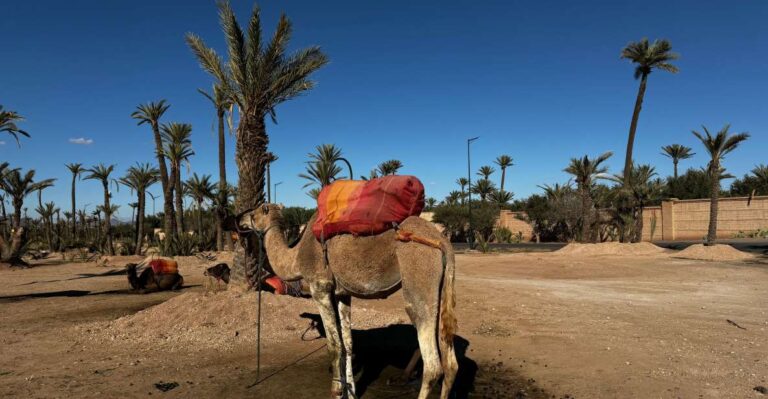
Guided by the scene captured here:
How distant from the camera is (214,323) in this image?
357 inches

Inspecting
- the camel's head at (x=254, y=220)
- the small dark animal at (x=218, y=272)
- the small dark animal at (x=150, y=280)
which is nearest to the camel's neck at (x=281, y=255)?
the camel's head at (x=254, y=220)

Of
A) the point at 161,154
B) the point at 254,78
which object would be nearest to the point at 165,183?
the point at 161,154

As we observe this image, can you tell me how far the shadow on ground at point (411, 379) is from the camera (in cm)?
590

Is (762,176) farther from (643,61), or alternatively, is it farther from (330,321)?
(330,321)

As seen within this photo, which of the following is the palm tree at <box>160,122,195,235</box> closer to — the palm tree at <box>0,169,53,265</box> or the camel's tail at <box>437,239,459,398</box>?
the palm tree at <box>0,169,53,265</box>

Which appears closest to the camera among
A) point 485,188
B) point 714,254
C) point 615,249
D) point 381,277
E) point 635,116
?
point 381,277

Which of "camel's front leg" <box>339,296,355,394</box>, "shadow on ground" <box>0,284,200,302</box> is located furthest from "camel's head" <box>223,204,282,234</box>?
"shadow on ground" <box>0,284,200,302</box>

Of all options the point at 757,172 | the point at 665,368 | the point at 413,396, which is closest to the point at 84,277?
the point at 413,396

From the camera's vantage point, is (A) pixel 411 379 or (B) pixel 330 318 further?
(A) pixel 411 379

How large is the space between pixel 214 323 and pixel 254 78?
261 inches

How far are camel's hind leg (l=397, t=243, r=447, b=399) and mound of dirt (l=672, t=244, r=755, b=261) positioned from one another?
85.5 ft

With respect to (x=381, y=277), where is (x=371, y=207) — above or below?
above

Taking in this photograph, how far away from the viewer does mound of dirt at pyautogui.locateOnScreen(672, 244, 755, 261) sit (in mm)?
24672

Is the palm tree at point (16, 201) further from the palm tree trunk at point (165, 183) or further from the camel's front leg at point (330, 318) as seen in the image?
the camel's front leg at point (330, 318)
